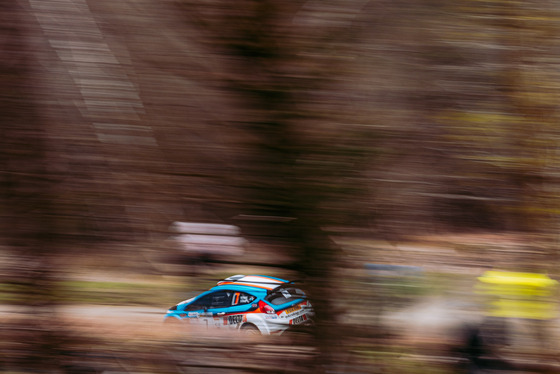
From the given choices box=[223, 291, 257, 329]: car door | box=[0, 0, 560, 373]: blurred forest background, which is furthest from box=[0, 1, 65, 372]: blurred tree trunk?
box=[223, 291, 257, 329]: car door

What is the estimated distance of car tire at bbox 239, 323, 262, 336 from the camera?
1.60 m

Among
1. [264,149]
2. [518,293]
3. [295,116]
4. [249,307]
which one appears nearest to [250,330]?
[249,307]

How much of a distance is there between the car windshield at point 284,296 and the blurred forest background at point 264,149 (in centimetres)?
6

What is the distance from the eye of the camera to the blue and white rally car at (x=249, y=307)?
5.03 ft

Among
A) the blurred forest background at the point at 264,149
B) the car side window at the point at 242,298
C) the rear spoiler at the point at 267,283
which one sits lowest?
the car side window at the point at 242,298

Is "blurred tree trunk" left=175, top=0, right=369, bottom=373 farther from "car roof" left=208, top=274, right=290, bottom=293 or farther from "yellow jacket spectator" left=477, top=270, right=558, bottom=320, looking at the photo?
"yellow jacket spectator" left=477, top=270, right=558, bottom=320

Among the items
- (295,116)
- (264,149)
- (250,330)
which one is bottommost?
(250,330)

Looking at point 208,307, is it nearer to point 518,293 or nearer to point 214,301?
point 214,301

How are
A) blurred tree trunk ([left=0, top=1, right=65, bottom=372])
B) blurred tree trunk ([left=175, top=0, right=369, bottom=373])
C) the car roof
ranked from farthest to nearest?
blurred tree trunk ([left=0, top=1, right=65, bottom=372]), the car roof, blurred tree trunk ([left=175, top=0, right=369, bottom=373])

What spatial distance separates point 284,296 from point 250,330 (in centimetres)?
21

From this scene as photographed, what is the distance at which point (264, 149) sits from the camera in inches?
58.9

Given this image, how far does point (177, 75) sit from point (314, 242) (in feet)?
2.58

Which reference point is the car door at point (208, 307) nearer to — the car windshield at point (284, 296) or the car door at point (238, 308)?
the car door at point (238, 308)

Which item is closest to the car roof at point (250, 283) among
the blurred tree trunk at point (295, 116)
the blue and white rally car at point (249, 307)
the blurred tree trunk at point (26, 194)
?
the blue and white rally car at point (249, 307)
